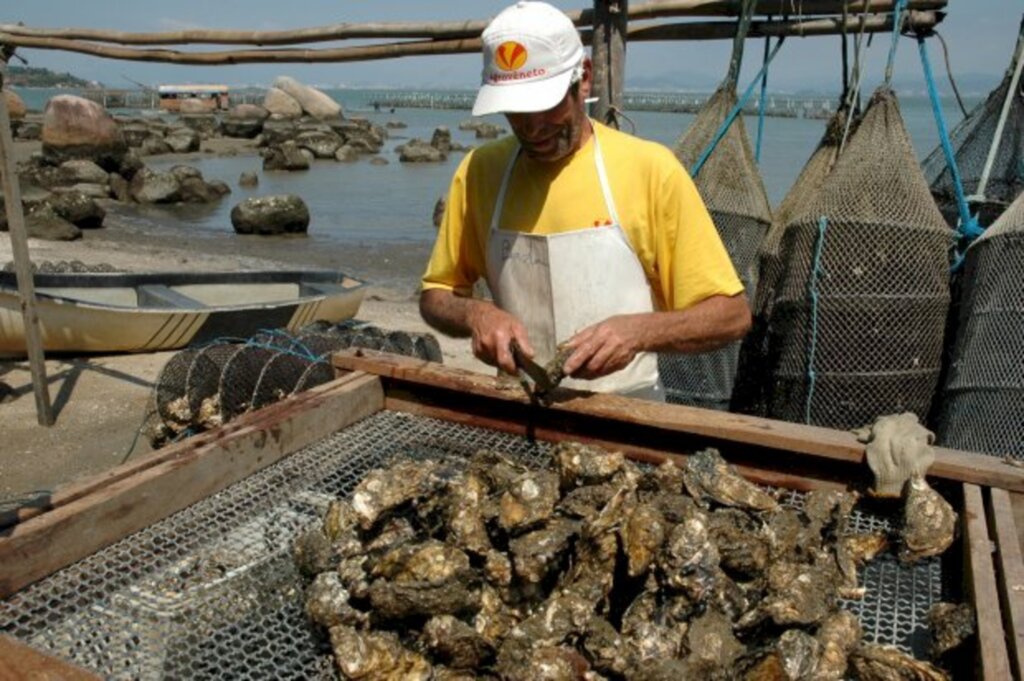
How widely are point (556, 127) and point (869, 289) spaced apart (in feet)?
8.17

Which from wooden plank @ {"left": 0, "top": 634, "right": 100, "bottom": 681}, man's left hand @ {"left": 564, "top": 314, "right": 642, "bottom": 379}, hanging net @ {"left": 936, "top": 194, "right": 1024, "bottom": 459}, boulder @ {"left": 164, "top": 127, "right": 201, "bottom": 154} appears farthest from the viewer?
boulder @ {"left": 164, "top": 127, "right": 201, "bottom": 154}

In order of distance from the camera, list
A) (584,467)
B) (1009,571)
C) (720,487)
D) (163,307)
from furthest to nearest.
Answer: (163,307) → (584,467) → (720,487) → (1009,571)

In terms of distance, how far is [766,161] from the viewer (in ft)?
132

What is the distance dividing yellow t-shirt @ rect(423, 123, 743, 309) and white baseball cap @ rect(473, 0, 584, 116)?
1.44 feet

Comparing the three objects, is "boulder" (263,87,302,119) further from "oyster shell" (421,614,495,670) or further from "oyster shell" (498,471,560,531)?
"oyster shell" (421,614,495,670)

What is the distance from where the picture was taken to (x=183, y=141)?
151ft

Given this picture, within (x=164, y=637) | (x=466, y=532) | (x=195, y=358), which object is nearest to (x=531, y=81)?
(x=466, y=532)

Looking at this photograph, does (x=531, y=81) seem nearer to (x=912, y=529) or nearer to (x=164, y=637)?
(x=912, y=529)

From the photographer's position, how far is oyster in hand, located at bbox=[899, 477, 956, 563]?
2.48m

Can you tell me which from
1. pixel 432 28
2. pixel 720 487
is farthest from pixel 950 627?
pixel 432 28

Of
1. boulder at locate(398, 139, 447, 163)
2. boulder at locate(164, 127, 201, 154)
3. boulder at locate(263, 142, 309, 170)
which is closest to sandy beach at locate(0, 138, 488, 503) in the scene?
boulder at locate(263, 142, 309, 170)

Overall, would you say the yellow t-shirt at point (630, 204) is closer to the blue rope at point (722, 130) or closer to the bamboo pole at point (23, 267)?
the blue rope at point (722, 130)

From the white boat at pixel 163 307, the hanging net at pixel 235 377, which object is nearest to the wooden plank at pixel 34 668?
the hanging net at pixel 235 377

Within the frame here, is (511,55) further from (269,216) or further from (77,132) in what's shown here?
(77,132)
